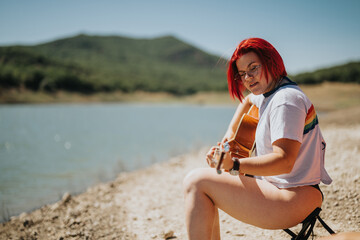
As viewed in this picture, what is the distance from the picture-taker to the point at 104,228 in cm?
319

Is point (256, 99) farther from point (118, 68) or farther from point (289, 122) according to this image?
point (118, 68)

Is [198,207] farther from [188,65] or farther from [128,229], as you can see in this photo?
[188,65]

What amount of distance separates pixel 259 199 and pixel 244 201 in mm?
80

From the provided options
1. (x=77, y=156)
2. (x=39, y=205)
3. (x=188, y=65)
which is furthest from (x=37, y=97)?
(x=188, y=65)

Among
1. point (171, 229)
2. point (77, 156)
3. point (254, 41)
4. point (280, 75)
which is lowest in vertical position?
point (77, 156)

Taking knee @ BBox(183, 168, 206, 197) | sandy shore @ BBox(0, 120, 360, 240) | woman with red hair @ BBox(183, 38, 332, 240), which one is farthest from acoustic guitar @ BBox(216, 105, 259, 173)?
sandy shore @ BBox(0, 120, 360, 240)

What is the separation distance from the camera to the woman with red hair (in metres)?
1.36

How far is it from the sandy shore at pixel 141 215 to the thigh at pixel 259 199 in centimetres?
129

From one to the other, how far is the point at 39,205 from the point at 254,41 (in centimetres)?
435

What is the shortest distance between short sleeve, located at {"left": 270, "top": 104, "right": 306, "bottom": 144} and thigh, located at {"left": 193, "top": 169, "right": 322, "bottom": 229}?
0.31 meters

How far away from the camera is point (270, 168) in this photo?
1378 millimetres

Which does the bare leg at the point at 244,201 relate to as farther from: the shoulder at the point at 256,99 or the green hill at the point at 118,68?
the green hill at the point at 118,68

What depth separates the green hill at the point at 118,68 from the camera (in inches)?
1646

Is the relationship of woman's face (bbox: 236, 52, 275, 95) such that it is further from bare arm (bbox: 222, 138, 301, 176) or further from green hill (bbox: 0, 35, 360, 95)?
bare arm (bbox: 222, 138, 301, 176)
